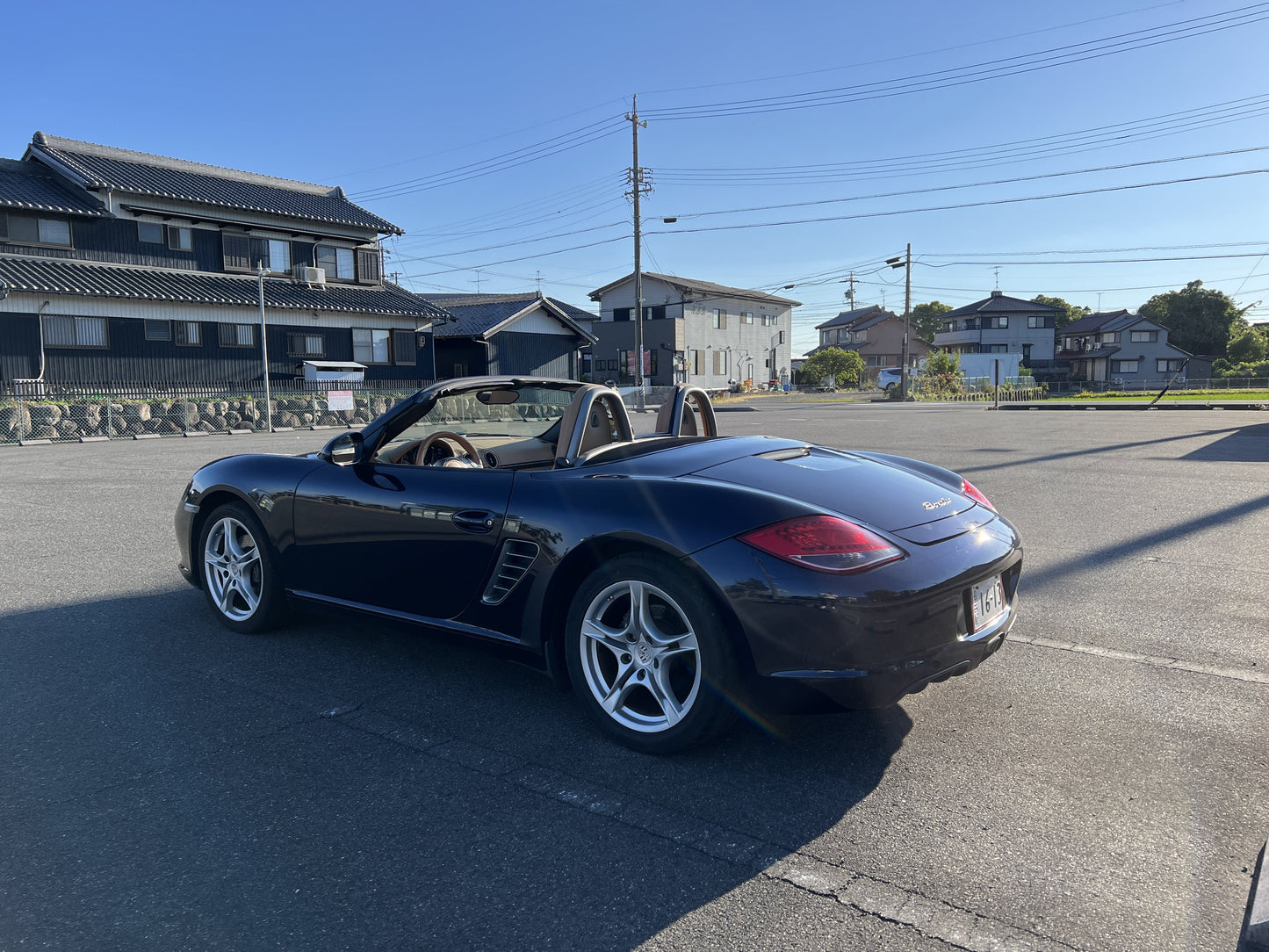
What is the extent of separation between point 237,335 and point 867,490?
30.8 m

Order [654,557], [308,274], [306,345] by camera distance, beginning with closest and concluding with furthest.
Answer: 1. [654,557]
2. [306,345]
3. [308,274]

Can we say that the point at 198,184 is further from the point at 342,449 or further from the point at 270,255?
the point at 342,449

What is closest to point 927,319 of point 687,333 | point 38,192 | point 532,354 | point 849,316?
point 849,316

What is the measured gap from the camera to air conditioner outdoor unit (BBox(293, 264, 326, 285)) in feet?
106

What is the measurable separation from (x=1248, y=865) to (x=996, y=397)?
33.4 metres

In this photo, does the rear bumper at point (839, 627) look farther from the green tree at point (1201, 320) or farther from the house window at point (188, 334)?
the green tree at point (1201, 320)

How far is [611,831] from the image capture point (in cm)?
249

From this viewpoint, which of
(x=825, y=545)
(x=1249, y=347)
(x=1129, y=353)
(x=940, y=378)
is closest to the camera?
(x=825, y=545)

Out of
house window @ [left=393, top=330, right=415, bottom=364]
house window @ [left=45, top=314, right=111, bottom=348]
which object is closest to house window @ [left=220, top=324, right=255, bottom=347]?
house window @ [left=45, top=314, right=111, bottom=348]

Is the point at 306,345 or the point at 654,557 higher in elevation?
the point at 306,345

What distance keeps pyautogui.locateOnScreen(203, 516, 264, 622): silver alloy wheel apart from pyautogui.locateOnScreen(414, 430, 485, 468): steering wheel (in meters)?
0.97

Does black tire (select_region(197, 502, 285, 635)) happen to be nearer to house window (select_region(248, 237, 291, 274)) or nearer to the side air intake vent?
the side air intake vent

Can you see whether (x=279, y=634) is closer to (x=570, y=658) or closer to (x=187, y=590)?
(x=187, y=590)

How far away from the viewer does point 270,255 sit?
32.0m
